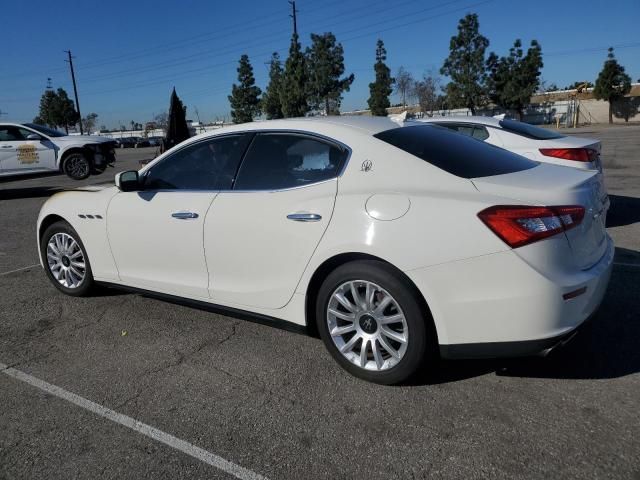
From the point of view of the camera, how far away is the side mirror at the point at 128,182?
4.02 metres

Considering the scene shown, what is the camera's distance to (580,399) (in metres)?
2.77

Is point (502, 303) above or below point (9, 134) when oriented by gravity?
below

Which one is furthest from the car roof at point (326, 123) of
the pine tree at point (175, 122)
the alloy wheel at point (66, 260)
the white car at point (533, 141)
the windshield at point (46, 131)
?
the windshield at point (46, 131)

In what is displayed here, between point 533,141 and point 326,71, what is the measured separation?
165 feet

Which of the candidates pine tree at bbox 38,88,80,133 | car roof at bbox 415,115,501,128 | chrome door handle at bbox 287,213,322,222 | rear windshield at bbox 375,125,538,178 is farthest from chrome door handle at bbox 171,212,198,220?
pine tree at bbox 38,88,80,133

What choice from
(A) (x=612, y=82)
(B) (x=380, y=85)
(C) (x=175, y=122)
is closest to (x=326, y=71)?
(B) (x=380, y=85)

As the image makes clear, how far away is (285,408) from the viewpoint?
2.85m

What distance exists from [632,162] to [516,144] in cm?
949

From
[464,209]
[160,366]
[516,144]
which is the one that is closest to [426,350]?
[464,209]

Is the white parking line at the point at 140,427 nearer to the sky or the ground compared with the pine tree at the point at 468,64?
nearer to the ground

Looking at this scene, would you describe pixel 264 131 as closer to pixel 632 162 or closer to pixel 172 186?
pixel 172 186

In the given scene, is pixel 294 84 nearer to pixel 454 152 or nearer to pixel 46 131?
pixel 46 131

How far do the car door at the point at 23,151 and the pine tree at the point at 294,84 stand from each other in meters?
30.0

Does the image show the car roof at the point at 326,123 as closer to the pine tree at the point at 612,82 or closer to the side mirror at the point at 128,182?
the side mirror at the point at 128,182
